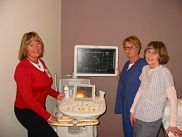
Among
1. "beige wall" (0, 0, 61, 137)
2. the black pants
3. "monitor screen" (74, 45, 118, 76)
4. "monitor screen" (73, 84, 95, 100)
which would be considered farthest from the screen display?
"beige wall" (0, 0, 61, 137)

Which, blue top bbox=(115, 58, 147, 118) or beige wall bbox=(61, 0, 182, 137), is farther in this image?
beige wall bbox=(61, 0, 182, 137)

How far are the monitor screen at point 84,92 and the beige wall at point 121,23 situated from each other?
0.61 m

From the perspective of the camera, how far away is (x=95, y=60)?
2447mm

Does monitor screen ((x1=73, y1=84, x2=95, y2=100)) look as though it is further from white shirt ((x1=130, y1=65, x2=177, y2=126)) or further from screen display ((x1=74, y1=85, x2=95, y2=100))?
white shirt ((x1=130, y1=65, x2=177, y2=126))

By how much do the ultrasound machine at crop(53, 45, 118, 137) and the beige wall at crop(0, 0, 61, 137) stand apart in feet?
1.33

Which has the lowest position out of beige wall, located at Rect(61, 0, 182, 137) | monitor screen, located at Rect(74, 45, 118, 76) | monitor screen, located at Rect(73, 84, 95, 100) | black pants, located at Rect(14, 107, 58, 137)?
black pants, located at Rect(14, 107, 58, 137)

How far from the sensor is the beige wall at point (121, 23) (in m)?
2.62

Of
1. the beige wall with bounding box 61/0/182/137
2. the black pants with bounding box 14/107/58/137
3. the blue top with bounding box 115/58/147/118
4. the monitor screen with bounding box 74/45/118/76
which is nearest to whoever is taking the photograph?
the black pants with bounding box 14/107/58/137

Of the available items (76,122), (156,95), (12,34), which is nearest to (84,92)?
(76,122)

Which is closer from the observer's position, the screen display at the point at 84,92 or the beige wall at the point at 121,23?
the screen display at the point at 84,92

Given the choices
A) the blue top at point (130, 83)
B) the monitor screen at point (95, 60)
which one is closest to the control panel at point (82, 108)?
the blue top at point (130, 83)

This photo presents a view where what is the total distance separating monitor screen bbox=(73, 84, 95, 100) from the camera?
2.18 metres

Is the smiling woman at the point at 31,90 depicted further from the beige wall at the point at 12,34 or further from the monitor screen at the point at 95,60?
the monitor screen at the point at 95,60

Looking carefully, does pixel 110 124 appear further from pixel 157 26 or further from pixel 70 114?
pixel 157 26
